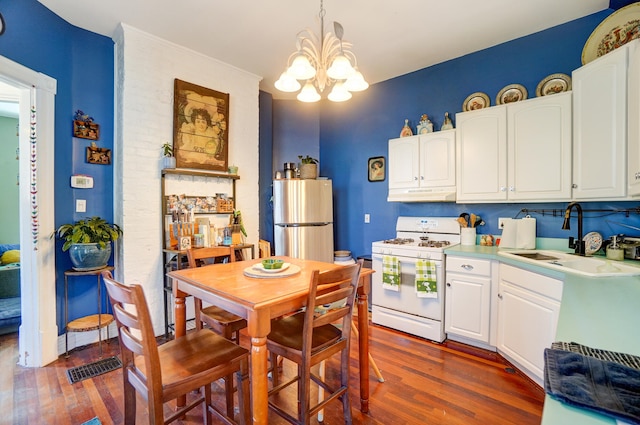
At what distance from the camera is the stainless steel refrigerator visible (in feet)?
12.0

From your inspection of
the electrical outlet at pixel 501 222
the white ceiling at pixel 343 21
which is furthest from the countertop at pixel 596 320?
the white ceiling at pixel 343 21

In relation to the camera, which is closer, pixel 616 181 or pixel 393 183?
pixel 616 181

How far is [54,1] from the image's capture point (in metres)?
2.34

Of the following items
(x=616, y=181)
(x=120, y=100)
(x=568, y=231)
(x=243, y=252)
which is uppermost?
(x=120, y=100)

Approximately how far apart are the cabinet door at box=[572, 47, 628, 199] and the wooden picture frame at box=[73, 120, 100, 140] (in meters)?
3.96

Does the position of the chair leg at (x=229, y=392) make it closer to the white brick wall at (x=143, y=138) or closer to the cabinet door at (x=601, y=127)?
the white brick wall at (x=143, y=138)

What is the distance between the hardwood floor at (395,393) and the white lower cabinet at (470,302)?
0.15 meters

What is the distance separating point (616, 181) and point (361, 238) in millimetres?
2566

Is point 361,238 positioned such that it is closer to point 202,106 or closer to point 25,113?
point 202,106

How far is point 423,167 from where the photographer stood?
10.5 ft

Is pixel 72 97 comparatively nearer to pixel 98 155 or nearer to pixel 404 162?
pixel 98 155

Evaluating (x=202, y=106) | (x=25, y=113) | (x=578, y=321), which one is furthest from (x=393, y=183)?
(x=25, y=113)

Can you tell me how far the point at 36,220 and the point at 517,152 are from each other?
13.0 ft

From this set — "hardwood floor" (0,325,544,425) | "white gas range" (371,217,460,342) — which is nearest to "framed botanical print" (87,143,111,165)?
"hardwood floor" (0,325,544,425)
